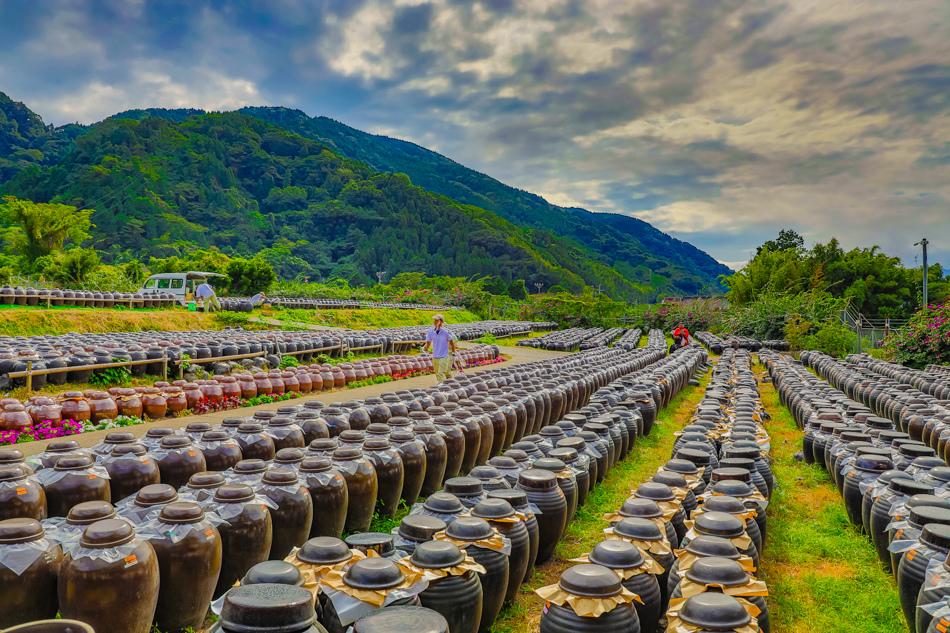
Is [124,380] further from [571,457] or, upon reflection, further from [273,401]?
[571,457]

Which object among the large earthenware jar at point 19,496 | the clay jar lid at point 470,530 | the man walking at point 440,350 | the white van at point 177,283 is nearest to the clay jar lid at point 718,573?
the clay jar lid at point 470,530

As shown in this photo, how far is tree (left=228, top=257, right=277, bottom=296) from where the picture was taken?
4085cm

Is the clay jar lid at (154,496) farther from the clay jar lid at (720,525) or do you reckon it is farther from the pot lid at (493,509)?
the clay jar lid at (720,525)

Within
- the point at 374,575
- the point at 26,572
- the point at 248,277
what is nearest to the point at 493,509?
the point at 374,575

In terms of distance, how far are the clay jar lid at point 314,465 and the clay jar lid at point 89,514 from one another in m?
1.41

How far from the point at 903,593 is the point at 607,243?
188848mm

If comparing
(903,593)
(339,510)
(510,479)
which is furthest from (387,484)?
(903,593)

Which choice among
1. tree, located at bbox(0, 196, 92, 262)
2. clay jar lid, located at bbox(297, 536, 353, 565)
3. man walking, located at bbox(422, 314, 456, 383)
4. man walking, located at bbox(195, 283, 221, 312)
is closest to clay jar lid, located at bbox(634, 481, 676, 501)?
clay jar lid, located at bbox(297, 536, 353, 565)

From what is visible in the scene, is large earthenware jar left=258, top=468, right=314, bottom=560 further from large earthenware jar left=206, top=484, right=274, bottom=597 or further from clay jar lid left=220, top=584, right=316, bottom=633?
clay jar lid left=220, top=584, right=316, bottom=633

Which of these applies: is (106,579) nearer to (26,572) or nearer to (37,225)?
(26,572)

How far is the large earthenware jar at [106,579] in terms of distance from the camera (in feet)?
10.3

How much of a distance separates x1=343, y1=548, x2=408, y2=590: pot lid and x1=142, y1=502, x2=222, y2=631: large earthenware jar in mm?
1152

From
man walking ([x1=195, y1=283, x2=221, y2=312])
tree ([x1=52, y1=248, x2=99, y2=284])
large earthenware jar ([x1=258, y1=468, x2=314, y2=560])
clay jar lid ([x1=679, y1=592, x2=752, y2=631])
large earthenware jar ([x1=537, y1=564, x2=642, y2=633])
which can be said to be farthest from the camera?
tree ([x1=52, y1=248, x2=99, y2=284])

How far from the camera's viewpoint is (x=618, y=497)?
274 inches
